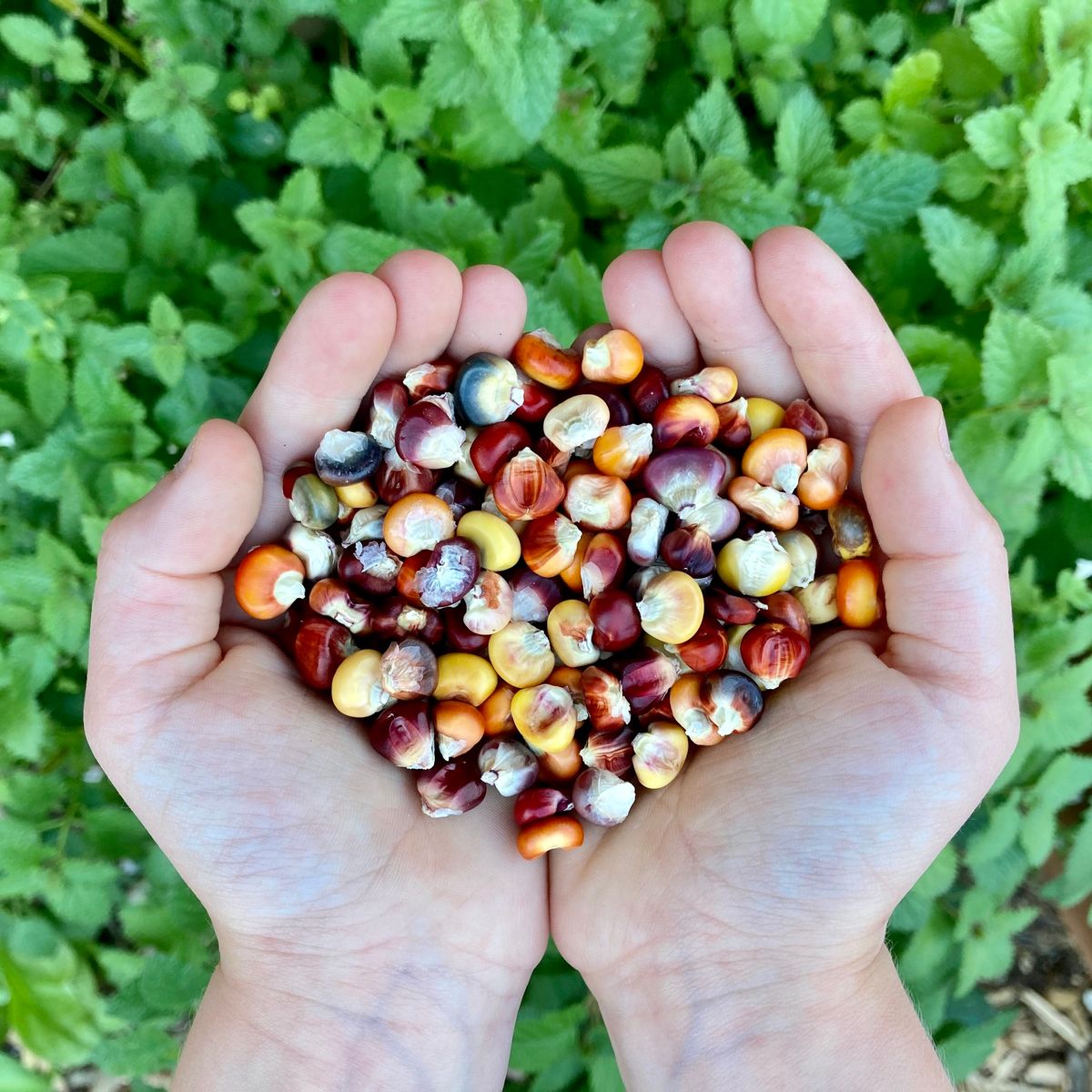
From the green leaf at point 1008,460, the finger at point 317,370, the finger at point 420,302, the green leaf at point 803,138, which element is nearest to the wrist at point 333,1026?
the finger at point 317,370

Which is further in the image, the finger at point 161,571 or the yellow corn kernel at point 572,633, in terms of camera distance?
the yellow corn kernel at point 572,633

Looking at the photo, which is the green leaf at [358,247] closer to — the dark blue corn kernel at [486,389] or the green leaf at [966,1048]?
the dark blue corn kernel at [486,389]

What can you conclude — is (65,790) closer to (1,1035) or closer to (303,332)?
(1,1035)

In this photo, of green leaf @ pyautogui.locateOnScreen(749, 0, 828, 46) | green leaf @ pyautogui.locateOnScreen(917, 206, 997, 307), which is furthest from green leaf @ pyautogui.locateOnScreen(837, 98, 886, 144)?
green leaf @ pyautogui.locateOnScreen(917, 206, 997, 307)

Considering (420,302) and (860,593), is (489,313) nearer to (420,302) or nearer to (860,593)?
(420,302)

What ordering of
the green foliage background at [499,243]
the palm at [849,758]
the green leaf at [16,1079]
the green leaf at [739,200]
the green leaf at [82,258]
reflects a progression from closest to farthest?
the palm at [849,758] → the green foliage background at [499,243] → the green leaf at [739,200] → the green leaf at [82,258] → the green leaf at [16,1079]

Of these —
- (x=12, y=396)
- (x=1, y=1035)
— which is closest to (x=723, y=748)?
(x=12, y=396)

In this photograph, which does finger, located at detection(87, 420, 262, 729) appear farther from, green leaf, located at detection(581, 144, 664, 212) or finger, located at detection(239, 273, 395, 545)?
green leaf, located at detection(581, 144, 664, 212)
